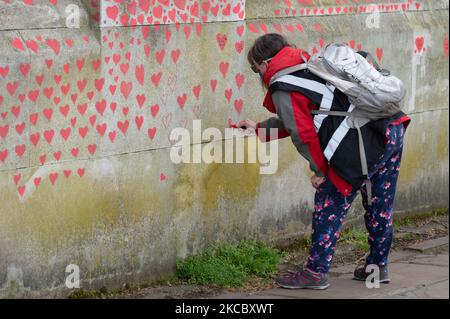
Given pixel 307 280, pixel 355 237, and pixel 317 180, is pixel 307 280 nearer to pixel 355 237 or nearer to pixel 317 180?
pixel 317 180

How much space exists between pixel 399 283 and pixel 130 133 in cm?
200

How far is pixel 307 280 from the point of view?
6.64 m

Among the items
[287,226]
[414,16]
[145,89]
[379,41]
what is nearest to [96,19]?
[145,89]

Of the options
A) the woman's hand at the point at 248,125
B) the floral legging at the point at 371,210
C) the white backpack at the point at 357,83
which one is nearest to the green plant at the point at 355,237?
the floral legging at the point at 371,210

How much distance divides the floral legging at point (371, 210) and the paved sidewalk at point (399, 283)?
0.19m

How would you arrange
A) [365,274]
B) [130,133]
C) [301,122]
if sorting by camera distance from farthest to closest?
1. [365,274]
2. [130,133]
3. [301,122]

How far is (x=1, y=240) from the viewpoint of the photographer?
580 centimetres

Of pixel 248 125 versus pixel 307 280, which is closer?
pixel 248 125

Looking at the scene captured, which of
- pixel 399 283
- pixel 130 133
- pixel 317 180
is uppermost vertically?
pixel 130 133

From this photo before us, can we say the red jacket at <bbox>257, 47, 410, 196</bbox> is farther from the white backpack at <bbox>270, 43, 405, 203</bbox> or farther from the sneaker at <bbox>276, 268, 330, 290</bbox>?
the sneaker at <bbox>276, 268, 330, 290</bbox>

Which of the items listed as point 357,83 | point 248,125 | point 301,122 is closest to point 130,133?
point 248,125

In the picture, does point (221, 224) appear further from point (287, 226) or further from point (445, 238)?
point (445, 238)

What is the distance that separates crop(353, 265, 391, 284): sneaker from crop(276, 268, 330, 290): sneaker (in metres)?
0.32

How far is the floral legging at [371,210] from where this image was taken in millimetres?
6426
